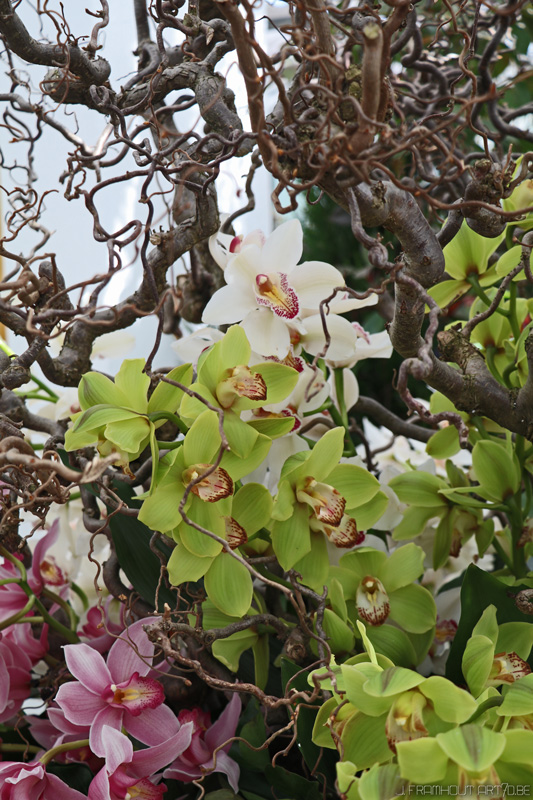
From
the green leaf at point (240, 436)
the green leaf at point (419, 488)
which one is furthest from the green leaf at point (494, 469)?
the green leaf at point (240, 436)

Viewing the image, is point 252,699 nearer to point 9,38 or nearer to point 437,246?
point 437,246

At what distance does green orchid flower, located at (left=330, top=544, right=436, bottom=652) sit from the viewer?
360 millimetres

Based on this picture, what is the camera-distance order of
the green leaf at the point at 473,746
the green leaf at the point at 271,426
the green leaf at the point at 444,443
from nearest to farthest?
1. the green leaf at the point at 473,746
2. the green leaf at the point at 271,426
3. the green leaf at the point at 444,443

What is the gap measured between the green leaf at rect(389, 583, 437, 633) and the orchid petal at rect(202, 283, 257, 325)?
168mm

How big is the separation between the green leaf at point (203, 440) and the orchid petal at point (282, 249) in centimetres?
9

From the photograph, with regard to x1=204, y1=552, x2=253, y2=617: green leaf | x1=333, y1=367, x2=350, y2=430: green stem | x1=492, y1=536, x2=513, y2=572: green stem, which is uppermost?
x1=333, y1=367, x2=350, y2=430: green stem

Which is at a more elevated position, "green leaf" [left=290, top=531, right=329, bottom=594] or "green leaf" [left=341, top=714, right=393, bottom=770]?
"green leaf" [left=290, top=531, right=329, bottom=594]

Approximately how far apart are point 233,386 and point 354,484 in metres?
→ 0.09

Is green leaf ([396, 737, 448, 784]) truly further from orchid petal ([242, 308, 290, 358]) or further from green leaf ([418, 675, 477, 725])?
orchid petal ([242, 308, 290, 358])

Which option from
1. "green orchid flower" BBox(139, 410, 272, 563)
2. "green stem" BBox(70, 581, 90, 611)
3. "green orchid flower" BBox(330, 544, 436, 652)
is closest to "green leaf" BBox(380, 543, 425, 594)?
"green orchid flower" BBox(330, 544, 436, 652)

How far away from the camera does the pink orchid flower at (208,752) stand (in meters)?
0.35

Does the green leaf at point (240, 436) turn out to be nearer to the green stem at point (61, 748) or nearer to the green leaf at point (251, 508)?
the green leaf at point (251, 508)

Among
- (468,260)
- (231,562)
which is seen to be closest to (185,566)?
(231,562)

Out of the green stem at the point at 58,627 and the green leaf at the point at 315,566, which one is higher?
the green leaf at the point at 315,566
